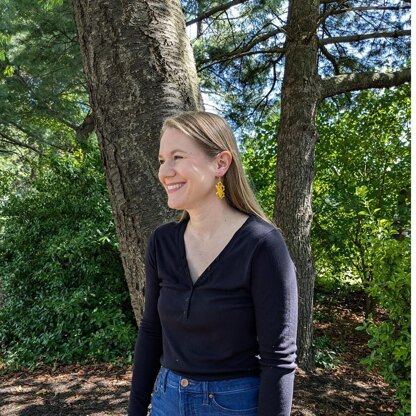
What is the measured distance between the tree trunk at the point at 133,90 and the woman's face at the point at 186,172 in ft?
1.44

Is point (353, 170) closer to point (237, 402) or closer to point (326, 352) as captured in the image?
point (326, 352)

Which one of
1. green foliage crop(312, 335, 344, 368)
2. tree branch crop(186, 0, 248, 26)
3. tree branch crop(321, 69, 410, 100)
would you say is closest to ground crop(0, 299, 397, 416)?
green foliage crop(312, 335, 344, 368)

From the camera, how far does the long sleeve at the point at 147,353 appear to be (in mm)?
1756

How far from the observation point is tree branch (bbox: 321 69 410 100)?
5.29 meters

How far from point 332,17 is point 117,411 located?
578 cm

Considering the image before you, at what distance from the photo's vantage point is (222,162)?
1.63 meters

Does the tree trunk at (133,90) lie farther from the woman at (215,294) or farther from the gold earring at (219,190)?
the gold earring at (219,190)

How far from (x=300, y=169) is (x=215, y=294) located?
12.1 ft

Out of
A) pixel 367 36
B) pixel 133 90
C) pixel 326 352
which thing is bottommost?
pixel 326 352

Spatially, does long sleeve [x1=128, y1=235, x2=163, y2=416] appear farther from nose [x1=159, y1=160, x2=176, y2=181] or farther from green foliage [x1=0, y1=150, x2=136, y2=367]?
green foliage [x1=0, y1=150, x2=136, y2=367]

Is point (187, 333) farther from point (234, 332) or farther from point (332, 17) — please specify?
point (332, 17)

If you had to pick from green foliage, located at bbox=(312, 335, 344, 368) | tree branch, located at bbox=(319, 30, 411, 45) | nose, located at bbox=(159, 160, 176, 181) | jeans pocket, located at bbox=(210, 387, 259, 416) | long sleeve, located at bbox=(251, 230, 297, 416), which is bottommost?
green foliage, located at bbox=(312, 335, 344, 368)

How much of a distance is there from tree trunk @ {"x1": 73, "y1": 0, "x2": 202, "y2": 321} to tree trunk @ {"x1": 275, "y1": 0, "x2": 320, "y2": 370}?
304 centimetres

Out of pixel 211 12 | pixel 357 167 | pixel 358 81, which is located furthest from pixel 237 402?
pixel 357 167
